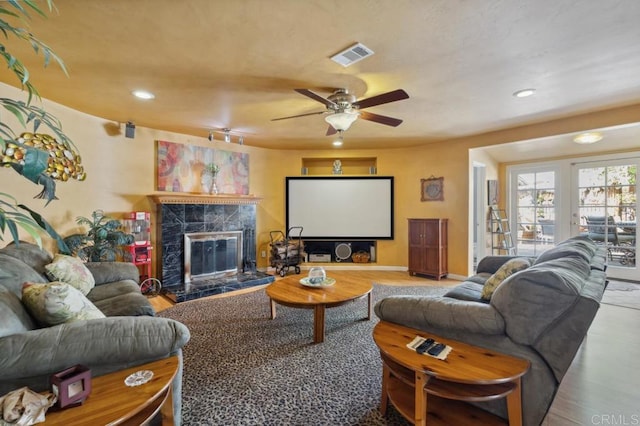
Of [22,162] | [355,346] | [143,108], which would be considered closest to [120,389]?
[22,162]

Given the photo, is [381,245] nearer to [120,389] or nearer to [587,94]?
[587,94]

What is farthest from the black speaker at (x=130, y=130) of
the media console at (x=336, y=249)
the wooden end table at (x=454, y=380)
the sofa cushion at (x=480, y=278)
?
the sofa cushion at (x=480, y=278)

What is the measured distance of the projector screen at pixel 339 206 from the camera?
588 cm

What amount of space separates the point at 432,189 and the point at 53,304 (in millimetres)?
5285

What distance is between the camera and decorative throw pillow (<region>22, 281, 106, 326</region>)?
150cm

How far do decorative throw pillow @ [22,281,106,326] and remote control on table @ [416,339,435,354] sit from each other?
1.80 meters

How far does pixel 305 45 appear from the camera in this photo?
2193 millimetres

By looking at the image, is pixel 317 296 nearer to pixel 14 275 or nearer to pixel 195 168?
pixel 14 275

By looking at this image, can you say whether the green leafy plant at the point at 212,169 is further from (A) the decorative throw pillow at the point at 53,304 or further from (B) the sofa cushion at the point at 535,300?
(B) the sofa cushion at the point at 535,300

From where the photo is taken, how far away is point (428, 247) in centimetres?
512

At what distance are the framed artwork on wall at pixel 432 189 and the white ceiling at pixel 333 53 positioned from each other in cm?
170

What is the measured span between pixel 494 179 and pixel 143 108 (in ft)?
19.8

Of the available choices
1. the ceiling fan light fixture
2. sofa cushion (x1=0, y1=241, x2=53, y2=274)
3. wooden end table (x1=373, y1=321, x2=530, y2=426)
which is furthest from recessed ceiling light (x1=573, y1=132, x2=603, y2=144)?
sofa cushion (x1=0, y1=241, x2=53, y2=274)

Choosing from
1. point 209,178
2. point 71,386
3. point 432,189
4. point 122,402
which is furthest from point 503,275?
point 209,178
